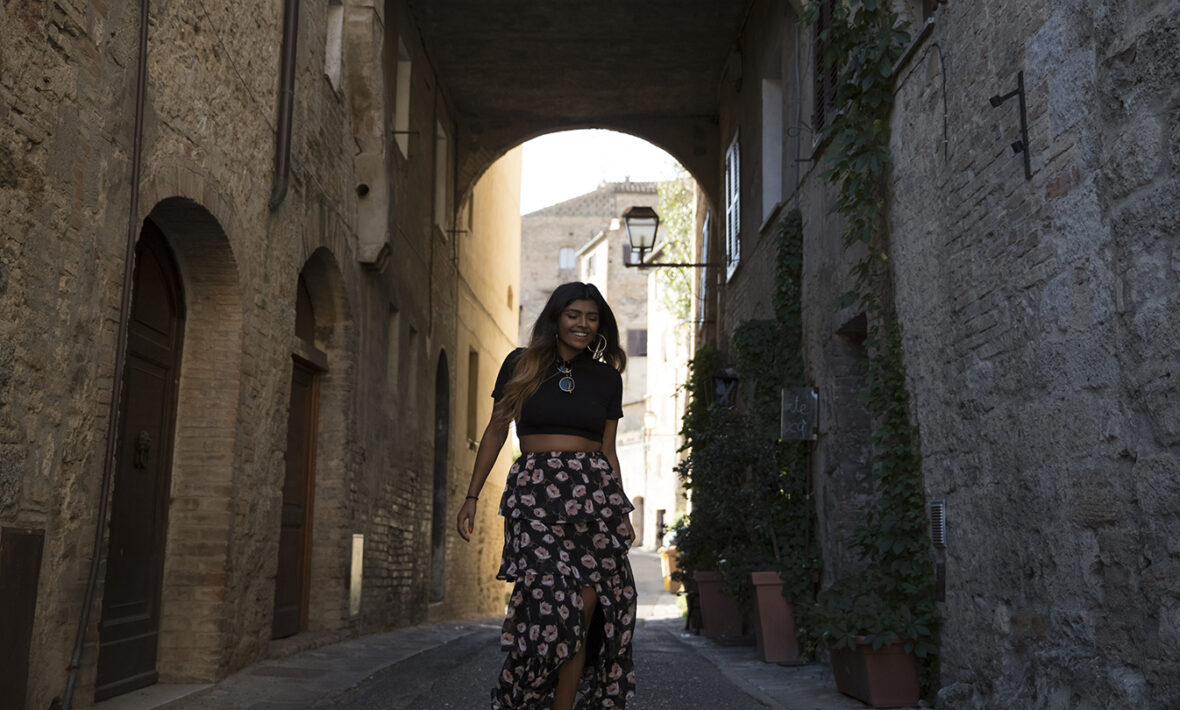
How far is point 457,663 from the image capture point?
779 cm

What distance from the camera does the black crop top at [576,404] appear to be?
4055mm

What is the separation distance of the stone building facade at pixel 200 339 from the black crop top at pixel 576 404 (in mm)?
1809

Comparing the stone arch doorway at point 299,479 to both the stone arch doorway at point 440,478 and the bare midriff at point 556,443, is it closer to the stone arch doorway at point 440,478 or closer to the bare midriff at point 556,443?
the bare midriff at point 556,443

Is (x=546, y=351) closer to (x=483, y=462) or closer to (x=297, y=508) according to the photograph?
(x=483, y=462)

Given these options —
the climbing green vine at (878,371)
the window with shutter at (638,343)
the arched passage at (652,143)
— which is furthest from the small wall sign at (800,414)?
the window with shutter at (638,343)

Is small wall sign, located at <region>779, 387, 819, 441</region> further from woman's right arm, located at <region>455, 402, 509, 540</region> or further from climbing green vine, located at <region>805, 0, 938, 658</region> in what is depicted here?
woman's right arm, located at <region>455, 402, 509, 540</region>

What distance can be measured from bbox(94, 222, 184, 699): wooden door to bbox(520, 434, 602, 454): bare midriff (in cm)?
263

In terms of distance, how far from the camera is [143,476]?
20.5 feet

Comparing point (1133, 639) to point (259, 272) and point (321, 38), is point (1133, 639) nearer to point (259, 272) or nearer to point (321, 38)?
point (259, 272)

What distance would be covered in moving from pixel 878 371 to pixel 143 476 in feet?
13.4

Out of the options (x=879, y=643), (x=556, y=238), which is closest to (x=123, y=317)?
(x=879, y=643)

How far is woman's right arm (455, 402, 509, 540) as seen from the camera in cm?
415

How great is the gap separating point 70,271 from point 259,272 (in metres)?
2.63

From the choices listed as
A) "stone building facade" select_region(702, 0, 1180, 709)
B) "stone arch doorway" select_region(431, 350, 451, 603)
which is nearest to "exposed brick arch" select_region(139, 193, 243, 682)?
"stone building facade" select_region(702, 0, 1180, 709)
